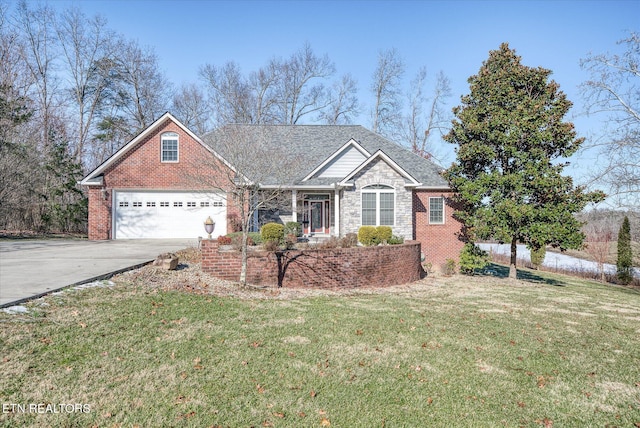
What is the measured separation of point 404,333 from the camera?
6.53 metres

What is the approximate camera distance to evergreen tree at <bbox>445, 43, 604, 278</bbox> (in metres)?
14.1

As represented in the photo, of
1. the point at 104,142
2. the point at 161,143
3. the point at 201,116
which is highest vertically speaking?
the point at 201,116

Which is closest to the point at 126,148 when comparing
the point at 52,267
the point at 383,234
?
the point at 52,267

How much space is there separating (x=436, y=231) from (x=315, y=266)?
1003 centimetres

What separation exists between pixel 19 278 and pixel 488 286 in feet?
45.1

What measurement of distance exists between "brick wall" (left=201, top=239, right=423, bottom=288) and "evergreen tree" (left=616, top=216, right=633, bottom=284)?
16.4 meters

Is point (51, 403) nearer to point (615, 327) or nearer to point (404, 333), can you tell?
point (404, 333)

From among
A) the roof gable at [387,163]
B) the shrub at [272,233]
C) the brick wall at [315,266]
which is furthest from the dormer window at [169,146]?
the brick wall at [315,266]

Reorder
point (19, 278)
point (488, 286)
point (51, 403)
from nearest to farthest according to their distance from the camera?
point (51, 403) → point (19, 278) → point (488, 286)

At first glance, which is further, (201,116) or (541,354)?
(201,116)

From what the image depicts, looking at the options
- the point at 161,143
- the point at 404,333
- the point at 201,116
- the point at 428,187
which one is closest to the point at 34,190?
the point at 161,143

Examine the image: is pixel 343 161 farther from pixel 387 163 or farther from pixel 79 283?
pixel 79 283

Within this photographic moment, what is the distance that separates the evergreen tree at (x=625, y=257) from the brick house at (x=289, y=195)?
407 inches

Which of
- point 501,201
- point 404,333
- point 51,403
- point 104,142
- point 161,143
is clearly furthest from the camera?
point 104,142
